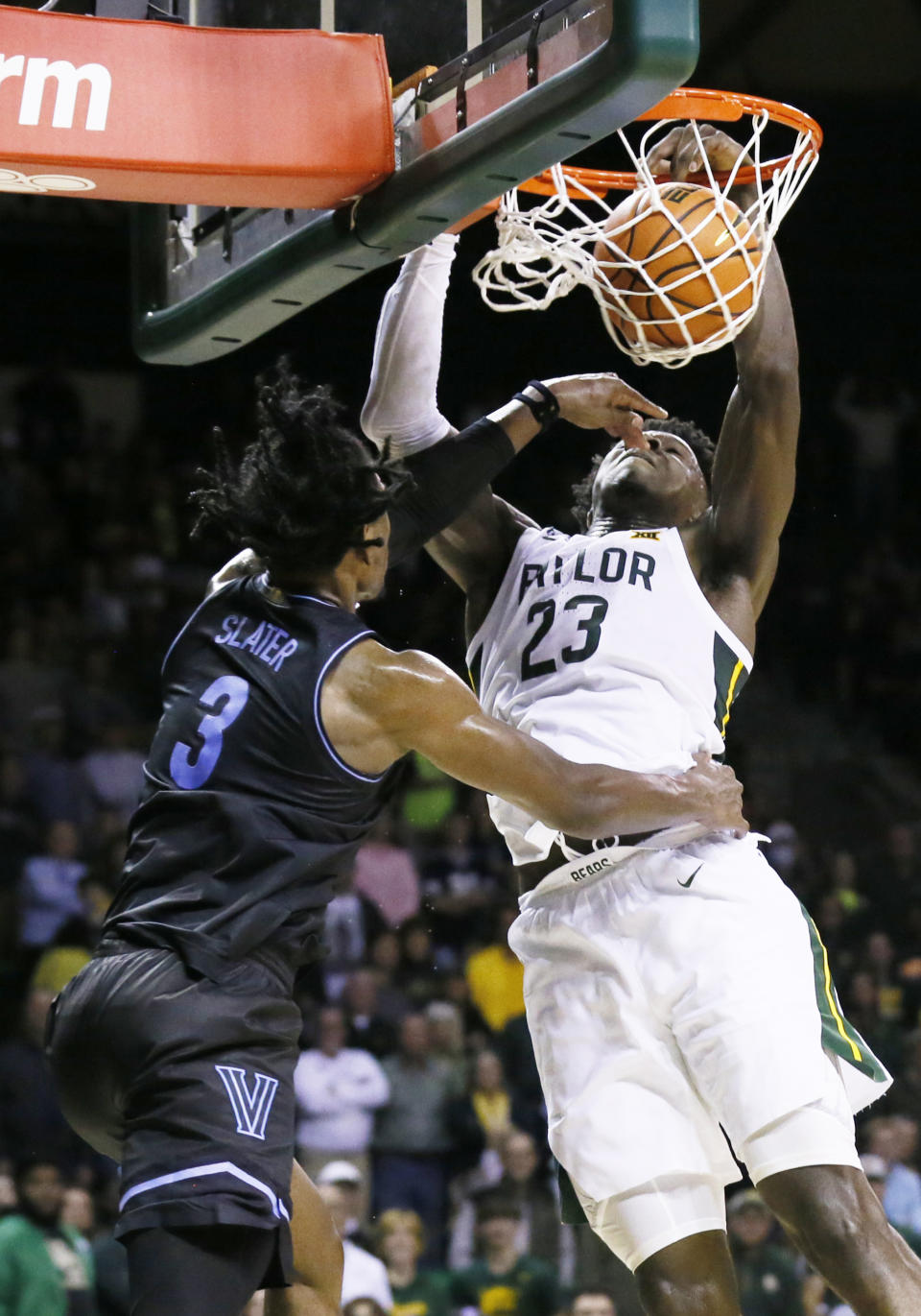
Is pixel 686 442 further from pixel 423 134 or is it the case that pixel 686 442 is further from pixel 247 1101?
pixel 247 1101

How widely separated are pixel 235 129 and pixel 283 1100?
1.71m

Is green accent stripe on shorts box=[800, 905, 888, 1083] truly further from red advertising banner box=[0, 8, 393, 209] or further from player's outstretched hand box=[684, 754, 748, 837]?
red advertising banner box=[0, 8, 393, 209]

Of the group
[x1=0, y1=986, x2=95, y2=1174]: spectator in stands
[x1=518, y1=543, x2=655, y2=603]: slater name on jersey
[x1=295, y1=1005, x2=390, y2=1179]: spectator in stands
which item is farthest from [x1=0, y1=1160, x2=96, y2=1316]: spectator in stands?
[x1=518, y1=543, x2=655, y2=603]: slater name on jersey

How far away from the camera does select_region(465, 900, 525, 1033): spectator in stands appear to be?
25.8 ft

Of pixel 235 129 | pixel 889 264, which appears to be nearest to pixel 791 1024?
pixel 235 129

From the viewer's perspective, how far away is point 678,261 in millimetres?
3598

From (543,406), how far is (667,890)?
1.12 metres

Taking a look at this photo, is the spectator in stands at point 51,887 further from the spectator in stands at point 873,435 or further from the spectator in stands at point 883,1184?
the spectator in stands at point 873,435

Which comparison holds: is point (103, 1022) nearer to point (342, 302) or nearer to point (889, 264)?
point (342, 302)

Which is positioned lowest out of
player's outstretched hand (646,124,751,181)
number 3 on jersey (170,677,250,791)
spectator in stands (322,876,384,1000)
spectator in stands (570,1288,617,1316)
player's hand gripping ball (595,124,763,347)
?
spectator in stands (570,1288,617,1316)

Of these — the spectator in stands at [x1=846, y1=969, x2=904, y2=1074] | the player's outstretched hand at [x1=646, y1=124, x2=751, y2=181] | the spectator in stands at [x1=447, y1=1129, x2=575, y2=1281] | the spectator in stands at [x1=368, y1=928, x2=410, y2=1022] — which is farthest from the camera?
the spectator in stands at [x1=846, y1=969, x2=904, y2=1074]

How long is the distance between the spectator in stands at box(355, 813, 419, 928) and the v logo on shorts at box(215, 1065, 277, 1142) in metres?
5.25

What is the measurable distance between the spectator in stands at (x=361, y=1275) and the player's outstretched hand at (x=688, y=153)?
4.12m

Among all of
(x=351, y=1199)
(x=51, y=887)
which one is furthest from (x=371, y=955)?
(x=51, y=887)
